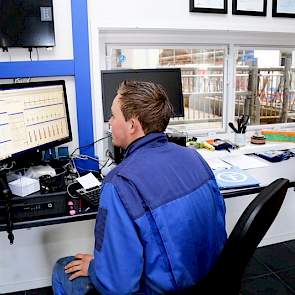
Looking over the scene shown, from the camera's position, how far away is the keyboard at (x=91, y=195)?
1431 millimetres

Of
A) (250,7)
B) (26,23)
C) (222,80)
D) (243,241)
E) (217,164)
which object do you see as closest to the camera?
(243,241)

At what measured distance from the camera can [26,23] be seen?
5.74ft

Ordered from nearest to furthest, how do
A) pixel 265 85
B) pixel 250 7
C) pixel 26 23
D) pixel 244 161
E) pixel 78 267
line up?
1. pixel 78 267
2. pixel 26 23
3. pixel 244 161
4. pixel 250 7
5. pixel 265 85

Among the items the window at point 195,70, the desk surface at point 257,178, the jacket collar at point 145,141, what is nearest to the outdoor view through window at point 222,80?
the window at point 195,70

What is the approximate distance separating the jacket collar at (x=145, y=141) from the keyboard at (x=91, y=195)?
44 centimetres

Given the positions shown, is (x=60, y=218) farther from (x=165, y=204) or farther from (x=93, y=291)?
(x=165, y=204)

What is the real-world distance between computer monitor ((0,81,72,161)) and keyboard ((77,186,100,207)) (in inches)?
13.3

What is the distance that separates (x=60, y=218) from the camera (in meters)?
1.33

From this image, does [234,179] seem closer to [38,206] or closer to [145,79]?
[145,79]

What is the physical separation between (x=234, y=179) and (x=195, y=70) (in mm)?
1073

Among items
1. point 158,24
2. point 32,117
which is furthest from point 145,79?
point 32,117

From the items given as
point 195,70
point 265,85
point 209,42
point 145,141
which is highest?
point 209,42

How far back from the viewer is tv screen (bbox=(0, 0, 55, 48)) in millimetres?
1706

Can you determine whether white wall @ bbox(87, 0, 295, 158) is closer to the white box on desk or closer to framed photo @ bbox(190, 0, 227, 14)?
framed photo @ bbox(190, 0, 227, 14)
